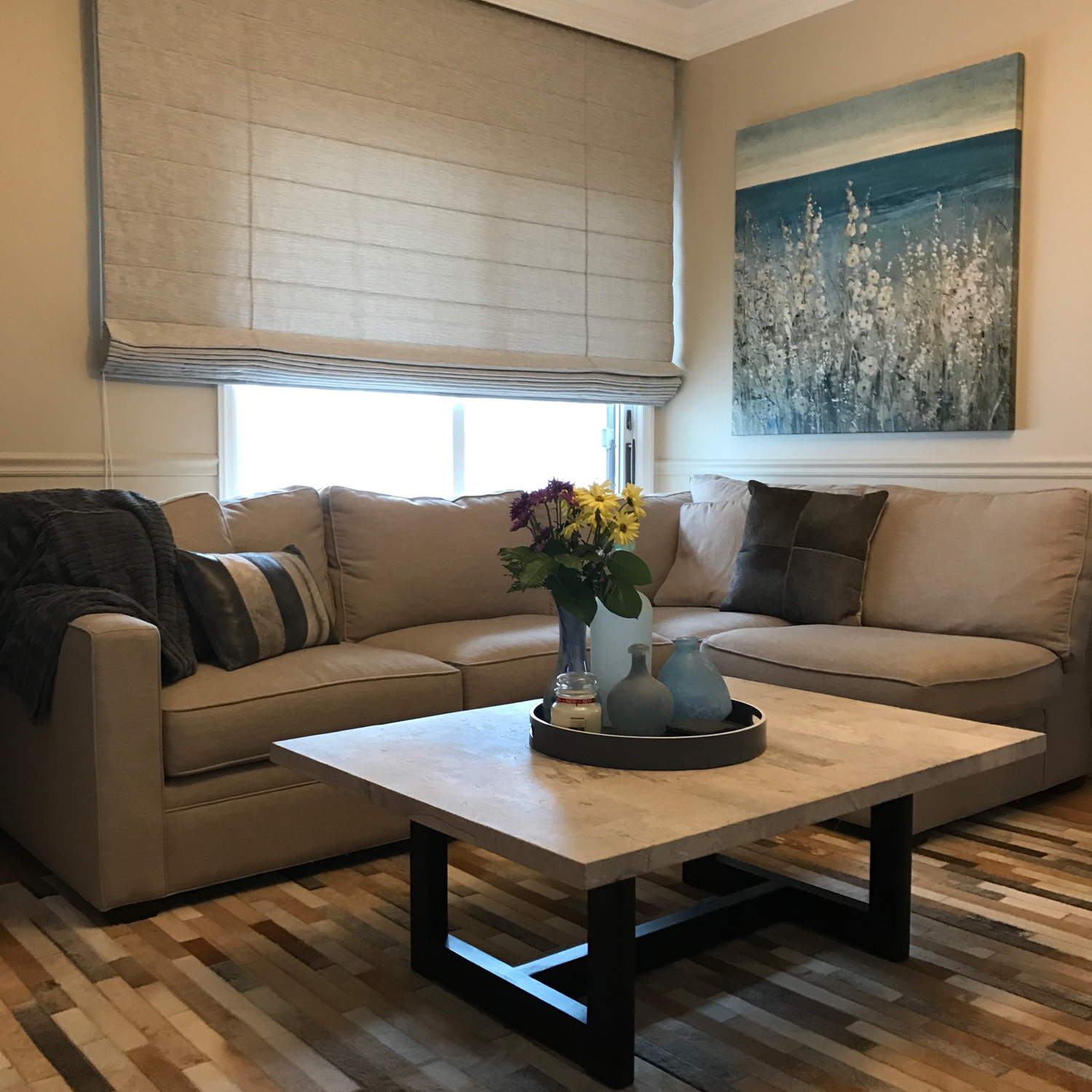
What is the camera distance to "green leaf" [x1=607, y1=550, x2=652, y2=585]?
6.93 feet

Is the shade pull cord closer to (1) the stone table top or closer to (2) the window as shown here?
(2) the window

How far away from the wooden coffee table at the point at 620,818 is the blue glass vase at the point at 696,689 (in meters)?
0.13

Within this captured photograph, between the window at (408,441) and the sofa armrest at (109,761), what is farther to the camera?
the window at (408,441)

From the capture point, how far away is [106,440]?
3.58 metres

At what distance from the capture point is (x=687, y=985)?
2.16m

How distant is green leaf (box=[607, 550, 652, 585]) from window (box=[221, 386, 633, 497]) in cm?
210

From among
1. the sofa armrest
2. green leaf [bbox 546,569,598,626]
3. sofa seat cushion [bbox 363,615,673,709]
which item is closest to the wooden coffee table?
green leaf [bbox 546,569,598,626]

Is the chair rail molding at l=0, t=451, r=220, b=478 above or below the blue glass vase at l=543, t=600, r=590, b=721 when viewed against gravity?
above

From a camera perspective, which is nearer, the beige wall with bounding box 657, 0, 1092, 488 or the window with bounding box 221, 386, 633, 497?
the beige wall with bounding box 657, 0, 1092, 488

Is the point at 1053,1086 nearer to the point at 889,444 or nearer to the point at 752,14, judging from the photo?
the point at 889,444

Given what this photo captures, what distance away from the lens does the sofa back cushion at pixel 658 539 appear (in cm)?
418

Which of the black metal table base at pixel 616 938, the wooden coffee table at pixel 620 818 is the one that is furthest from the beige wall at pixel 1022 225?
the black metal table base at pixel 616 938

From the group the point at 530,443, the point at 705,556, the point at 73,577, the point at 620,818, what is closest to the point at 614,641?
the point at 620,818

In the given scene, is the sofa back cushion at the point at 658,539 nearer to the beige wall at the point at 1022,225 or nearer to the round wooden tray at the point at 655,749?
the beige wall at the point at 1022,225
